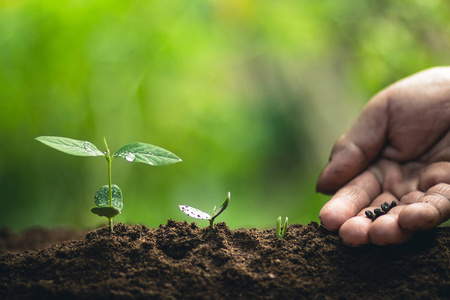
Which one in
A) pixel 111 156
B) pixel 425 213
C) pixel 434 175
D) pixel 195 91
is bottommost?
pixel 111 156

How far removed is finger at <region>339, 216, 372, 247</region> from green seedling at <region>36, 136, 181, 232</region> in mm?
A: 434

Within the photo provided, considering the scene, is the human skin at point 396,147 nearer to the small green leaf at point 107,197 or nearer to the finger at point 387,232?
the finger at point 387,232

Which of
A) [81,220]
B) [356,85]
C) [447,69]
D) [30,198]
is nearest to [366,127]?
[447,69]

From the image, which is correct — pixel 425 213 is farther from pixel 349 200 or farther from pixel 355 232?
pixel 349 200

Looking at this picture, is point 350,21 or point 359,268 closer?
point 359,268

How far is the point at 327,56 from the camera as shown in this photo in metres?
3.29

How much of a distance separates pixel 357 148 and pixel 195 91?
1.81 metres

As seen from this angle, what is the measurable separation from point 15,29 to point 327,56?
227 centimetres

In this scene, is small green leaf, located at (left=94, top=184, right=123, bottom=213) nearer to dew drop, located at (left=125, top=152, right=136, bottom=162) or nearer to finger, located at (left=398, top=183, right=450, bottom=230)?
dew drop, located at (left=125, top=152, right=136, bottom=162)

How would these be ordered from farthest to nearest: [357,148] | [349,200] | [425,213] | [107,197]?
[357,148] → [349,200] → [107,197] → [425,213]

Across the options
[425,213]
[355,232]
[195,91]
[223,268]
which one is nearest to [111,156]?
[223,268]

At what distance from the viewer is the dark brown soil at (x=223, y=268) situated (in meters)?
0.87

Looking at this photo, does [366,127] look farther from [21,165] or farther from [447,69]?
[21,165]

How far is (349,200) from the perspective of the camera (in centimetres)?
118
